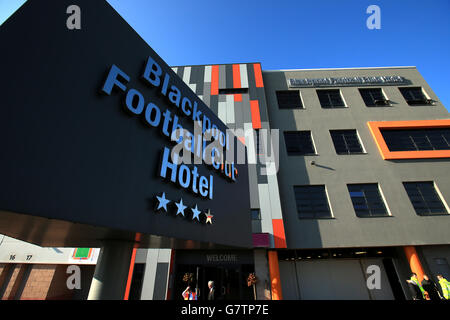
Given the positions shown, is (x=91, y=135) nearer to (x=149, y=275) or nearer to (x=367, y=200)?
(x=149, y=275)

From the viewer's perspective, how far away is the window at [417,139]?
1381 centimetres

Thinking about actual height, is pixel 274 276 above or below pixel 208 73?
below

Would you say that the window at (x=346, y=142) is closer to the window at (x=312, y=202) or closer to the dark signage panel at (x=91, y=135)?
the window at (x=312, y=202)

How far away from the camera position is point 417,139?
46.5 ft

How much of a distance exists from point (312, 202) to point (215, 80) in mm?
12486

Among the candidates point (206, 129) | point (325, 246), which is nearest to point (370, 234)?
point (325, 246)

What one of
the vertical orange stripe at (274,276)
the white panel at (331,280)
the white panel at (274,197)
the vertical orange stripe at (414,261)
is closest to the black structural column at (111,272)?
the vertical orange stripe at (274,276)

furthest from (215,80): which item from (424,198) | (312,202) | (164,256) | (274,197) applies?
(424,198)

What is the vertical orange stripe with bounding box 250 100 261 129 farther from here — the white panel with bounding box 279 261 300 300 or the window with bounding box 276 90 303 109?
the white panel with bounding box 279 261 300 300

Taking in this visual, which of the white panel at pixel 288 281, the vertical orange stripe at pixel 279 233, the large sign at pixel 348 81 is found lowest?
the white panel at pixel 288 281

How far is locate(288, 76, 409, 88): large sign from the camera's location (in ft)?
54.6

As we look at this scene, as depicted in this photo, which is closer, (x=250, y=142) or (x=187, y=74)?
(x=250, y=142)

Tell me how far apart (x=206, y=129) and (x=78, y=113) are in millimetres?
3464

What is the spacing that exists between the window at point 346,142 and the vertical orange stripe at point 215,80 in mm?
9809
